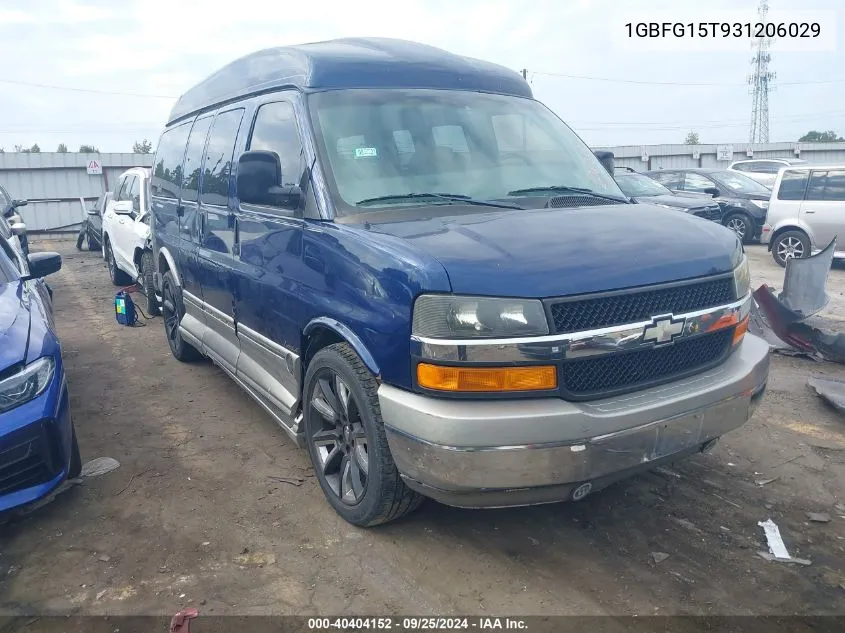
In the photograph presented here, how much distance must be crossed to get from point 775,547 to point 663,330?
1.21 metres

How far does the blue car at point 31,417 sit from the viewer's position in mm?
3287

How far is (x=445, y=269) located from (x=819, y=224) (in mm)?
10400

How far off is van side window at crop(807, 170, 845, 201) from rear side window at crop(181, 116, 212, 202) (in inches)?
387

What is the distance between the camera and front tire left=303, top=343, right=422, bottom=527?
3.02 m

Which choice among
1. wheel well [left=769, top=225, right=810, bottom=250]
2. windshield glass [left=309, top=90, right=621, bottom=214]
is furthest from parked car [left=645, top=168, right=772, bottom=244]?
windshield glass [left=309, top=90, right=621, bottom=214]

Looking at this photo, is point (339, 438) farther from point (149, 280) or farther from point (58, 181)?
point (58, 181)

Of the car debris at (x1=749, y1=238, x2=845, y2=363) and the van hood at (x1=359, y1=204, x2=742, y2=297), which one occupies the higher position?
the van hood at (x1=359, y1=204, x2=742, y2=297)

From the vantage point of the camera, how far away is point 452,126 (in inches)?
150

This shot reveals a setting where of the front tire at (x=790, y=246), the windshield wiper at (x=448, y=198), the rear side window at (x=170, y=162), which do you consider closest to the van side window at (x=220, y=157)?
the rear side window at (x=170, y=162)

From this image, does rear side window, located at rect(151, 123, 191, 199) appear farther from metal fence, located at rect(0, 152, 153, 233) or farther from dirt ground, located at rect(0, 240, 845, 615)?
metal fence, located at rect(0, 152, 153, 233)

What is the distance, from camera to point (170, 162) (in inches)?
243

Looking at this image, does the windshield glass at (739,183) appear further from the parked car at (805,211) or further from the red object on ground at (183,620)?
the red object on ground at (183,620)

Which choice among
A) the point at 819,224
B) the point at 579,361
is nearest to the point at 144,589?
the point at 579,361

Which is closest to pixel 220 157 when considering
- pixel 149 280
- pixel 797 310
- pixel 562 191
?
pixel 562 191
